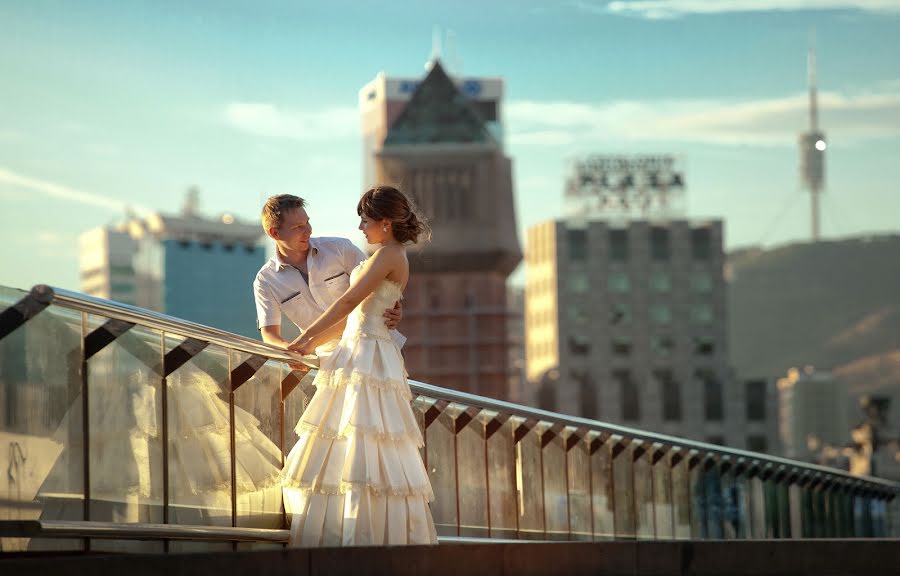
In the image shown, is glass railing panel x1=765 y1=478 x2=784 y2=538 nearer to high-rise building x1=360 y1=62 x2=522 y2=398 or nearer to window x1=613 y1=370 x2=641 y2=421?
window x1=613 y1=370 x2=641 y2=421

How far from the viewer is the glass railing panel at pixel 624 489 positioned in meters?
17.0

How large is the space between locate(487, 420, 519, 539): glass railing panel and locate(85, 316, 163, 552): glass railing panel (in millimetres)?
5572

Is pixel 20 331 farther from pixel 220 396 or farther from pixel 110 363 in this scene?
pixel 220 396

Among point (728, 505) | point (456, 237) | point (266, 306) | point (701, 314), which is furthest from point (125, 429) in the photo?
point (701, 314)

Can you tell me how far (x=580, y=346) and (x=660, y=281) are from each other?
33.9ft

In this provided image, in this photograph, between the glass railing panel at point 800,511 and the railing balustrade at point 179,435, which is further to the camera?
the glass railing panel at point 800,511

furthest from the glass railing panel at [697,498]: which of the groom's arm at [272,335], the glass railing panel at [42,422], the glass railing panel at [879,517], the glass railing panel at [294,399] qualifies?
the glass railing panel at [42,422]

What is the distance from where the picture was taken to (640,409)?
166875 millimetres

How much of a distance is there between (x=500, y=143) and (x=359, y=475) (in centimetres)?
17081

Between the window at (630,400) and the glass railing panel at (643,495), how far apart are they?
487ft

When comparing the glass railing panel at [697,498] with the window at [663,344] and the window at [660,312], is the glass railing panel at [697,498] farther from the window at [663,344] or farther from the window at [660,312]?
the window at [660,312]

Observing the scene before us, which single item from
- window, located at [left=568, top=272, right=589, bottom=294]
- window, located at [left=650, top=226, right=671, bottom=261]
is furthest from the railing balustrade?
window, located at [left=568, top=272, right=589, bottom=294]

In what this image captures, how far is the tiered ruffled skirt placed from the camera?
29.4ft

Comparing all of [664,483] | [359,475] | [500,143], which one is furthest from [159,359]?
[500,143]
